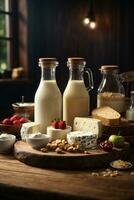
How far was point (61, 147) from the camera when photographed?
146cm

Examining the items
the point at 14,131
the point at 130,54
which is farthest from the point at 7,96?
the point at 14,131

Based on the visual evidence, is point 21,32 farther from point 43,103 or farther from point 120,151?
point 120,151

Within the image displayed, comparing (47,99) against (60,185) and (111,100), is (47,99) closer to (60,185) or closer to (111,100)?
(111,100)

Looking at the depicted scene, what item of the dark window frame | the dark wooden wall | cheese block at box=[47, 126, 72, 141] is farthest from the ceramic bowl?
the dark window frame

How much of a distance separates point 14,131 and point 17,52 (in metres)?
2.65

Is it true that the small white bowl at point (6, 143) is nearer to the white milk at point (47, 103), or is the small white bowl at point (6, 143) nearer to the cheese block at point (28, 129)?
the cheese block at point (28, 129)

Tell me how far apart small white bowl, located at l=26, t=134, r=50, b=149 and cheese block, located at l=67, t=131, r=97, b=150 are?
99mm

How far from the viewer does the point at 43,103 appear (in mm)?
1704

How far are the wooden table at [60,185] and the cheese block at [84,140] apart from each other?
16 cm

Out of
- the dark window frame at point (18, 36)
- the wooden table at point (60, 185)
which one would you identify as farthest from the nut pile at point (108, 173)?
the dark window frame at point (18, 36)

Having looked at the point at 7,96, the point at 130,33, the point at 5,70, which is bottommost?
the point at 7,96

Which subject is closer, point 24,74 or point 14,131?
point 14,131

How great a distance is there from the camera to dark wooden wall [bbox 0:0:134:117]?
13.8 ft

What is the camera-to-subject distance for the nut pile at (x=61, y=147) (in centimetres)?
143
